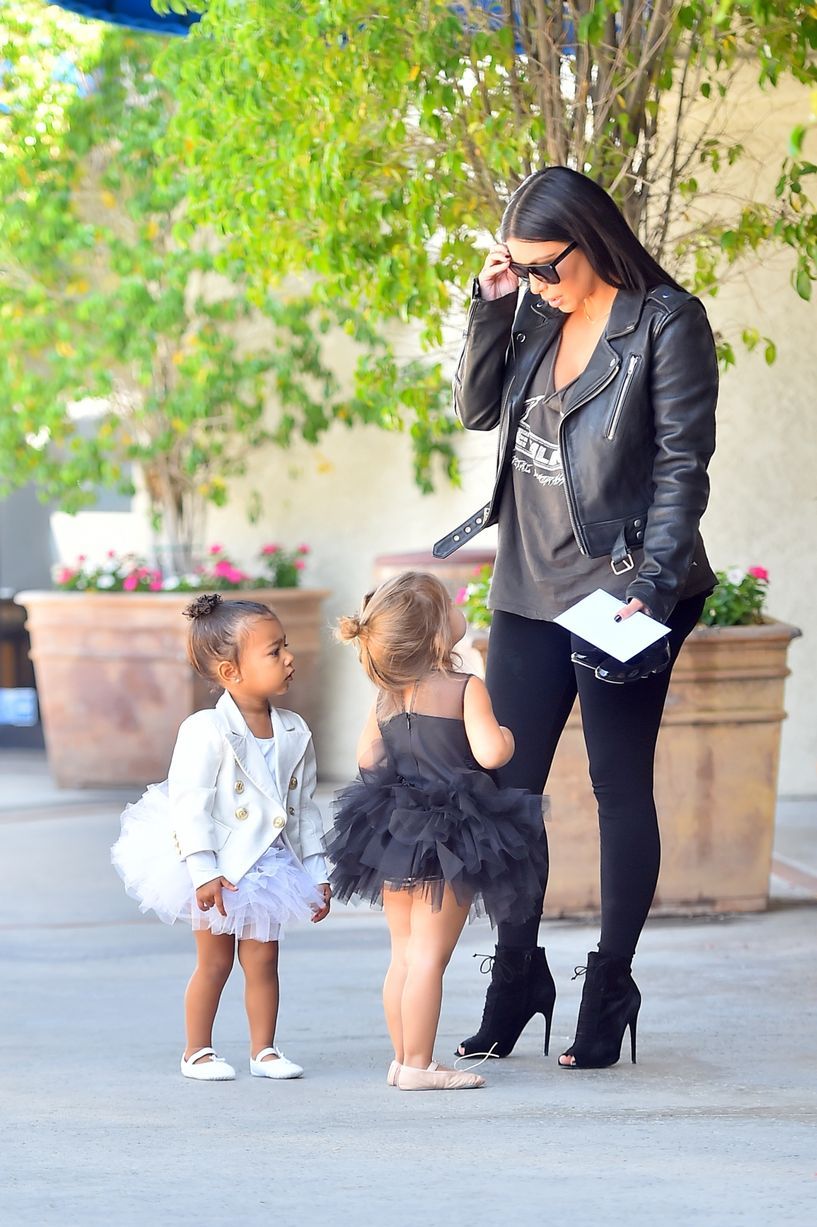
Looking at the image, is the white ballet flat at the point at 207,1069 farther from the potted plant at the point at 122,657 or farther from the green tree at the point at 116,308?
the green tree at the point at 116,308

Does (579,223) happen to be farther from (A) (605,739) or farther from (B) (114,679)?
(B) (114,679)

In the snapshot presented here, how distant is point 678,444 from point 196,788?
1.11m

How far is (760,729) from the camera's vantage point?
15.9ft

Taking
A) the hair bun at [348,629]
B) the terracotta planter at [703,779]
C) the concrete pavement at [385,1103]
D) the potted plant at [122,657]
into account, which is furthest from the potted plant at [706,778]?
the potted plant at [122,657]

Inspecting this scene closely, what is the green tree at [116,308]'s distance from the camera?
308 inches

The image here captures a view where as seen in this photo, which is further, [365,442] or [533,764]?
[365,442]

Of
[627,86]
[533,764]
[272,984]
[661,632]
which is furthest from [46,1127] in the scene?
[627,86]

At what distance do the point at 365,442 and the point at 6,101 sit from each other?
2.23 meters

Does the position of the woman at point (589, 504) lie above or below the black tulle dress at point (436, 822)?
above

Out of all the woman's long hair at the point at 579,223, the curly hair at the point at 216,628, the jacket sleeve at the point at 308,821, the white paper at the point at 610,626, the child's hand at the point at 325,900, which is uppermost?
the woman's long hair at the point at 579,223

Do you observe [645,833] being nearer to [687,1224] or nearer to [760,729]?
[687,1224]

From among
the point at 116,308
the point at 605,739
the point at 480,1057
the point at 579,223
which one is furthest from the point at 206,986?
the point at 116,308

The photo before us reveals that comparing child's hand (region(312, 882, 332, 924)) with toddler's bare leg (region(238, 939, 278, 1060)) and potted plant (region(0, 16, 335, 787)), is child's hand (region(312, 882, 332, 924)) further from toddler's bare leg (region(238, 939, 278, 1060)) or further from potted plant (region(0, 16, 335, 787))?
potted plant (region(0, 16, 335, 787))

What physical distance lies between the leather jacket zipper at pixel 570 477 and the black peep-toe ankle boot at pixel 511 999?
80 cm
